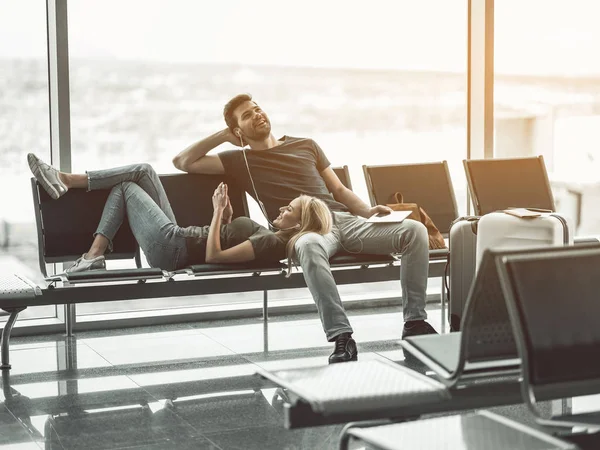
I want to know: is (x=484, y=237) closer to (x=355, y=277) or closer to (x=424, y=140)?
(x=355, y=277)

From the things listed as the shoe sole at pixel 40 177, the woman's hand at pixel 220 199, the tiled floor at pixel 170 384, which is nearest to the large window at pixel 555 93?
the tiled floor at pixel 170 384

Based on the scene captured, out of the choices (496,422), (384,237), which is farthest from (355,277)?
(496,422)

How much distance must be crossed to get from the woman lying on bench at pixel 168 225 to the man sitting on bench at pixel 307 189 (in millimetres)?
149

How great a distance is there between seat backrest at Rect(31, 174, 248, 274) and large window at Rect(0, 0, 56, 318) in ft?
1.20

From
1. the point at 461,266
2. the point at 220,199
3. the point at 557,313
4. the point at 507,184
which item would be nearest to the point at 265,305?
the point at 220,199

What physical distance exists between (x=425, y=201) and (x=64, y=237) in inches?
75.9

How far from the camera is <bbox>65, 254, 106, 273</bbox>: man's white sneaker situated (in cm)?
434

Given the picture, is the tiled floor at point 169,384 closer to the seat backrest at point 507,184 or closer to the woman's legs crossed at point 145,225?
the woman's legs crossed at point 145,225

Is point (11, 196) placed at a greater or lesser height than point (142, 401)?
greater

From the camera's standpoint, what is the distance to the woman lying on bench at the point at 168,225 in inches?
170

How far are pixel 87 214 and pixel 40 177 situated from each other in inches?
12.2

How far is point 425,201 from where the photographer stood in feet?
17.1

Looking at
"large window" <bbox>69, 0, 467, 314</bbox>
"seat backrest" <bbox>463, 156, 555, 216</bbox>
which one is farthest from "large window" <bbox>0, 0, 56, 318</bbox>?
"seat backrest" <bbox>463, 156, 555, 216</bbox>

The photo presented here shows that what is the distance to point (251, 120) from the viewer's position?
475 centimetres
